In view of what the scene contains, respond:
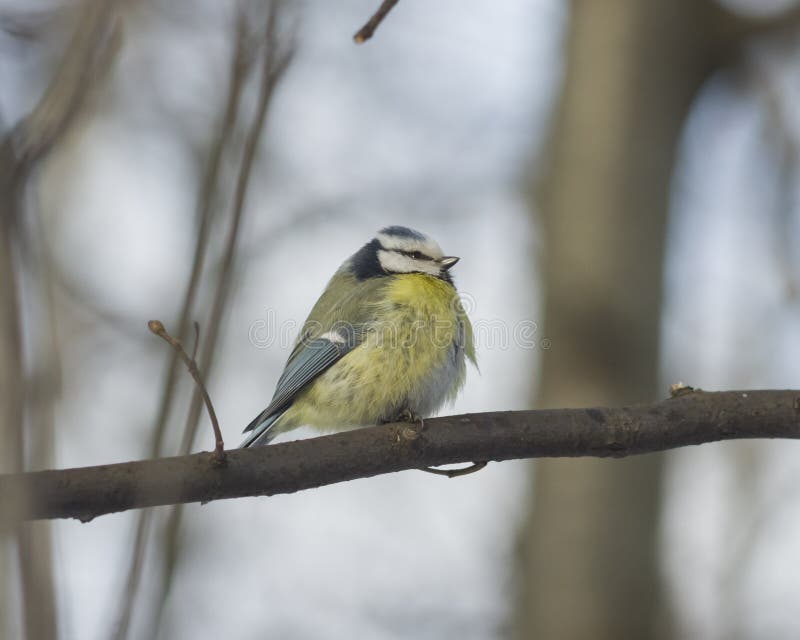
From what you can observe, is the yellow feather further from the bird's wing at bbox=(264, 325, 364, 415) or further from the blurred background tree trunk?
the blurred background tree trunk

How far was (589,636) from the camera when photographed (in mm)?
3639

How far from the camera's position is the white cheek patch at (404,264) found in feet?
11.6

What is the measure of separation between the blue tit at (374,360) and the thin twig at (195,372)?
1.09 m

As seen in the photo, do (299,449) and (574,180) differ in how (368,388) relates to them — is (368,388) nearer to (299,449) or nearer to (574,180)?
(299,449)

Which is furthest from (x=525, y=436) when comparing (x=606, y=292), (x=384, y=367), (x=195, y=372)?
(x=606, y=292)

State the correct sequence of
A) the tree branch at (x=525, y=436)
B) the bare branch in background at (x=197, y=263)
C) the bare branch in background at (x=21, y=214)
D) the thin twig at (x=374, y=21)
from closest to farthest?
the bare branch in background at (x=21, y=214) → the bare branch in background at (x=197, y=263) → the thin twig at (x=374, y=21) → the tree branch at (x=525, y=436)

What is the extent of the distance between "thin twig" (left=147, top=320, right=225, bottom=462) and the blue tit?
1.09m

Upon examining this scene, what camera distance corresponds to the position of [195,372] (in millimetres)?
1305

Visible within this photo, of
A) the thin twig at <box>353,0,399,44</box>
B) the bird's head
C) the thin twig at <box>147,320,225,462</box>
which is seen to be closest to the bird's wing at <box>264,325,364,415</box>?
the bird's head

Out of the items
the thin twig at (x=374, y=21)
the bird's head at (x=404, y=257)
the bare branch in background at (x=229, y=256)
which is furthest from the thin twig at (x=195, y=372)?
the bird's head at (x=404, y=257)

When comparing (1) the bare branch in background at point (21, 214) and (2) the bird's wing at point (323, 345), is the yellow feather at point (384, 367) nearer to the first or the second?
(2) the bird's wing at point (323, 345)

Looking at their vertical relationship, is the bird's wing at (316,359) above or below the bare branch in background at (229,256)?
above

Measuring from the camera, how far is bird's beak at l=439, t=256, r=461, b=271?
3.57m

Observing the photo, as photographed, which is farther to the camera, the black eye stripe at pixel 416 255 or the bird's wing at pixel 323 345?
the black eye stripe at pixel 416 255
